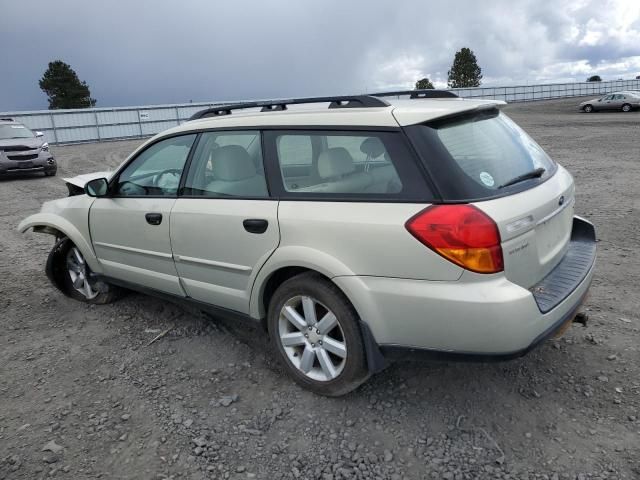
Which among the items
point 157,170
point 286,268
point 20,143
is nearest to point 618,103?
point 20,143

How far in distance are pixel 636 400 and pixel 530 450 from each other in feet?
2.69

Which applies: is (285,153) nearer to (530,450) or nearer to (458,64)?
(530,450)

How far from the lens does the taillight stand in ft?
7.90

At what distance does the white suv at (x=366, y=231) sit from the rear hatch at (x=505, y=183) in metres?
0.01

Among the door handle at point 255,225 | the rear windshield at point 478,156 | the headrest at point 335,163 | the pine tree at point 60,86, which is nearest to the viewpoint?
the rear windshield at point 478,156

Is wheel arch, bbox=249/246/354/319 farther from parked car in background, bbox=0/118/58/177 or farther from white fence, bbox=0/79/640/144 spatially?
white fence, bbox=0/79/640/144

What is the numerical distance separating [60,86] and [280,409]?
213ft

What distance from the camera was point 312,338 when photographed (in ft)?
9.84

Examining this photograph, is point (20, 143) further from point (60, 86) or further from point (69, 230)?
point (60, 86)

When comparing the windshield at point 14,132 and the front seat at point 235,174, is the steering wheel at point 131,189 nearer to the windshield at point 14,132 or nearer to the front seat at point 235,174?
the front seat at point 235,174

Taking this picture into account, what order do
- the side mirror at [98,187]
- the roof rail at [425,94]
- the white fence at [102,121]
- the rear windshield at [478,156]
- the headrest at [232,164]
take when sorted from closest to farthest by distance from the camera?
1. the rear windshield at [478,156]
2. the headrest at [232,164]
3. the roof rail at [425,94]
4. the side mirror at [98,187]
5. the white fence at [102,121]

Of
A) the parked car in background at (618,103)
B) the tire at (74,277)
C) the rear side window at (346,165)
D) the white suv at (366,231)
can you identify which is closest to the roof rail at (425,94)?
the white suv at (366,231)

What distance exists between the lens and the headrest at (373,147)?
108 inches

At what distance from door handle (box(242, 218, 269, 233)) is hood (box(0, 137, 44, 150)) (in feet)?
43.2
